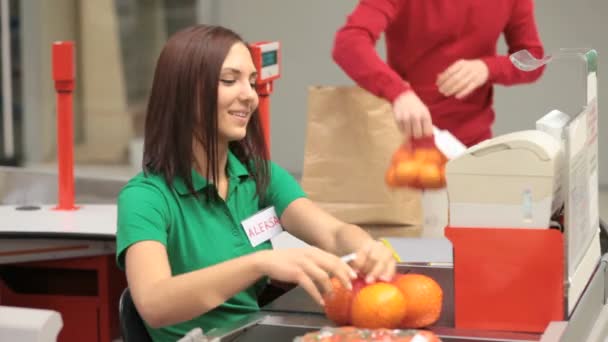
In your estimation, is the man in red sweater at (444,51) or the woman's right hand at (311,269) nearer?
the woman's right hand at (311,269)

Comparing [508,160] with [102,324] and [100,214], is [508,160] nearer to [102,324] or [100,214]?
[102,324]

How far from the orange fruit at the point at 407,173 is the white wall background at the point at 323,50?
12.1 ft

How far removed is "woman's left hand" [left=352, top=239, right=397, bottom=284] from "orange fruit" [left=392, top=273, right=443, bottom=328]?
0.02 metres

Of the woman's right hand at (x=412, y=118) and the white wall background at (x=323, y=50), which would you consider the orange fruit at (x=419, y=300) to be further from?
the white wall background at (x=323, y=50)

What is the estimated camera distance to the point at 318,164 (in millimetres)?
3551

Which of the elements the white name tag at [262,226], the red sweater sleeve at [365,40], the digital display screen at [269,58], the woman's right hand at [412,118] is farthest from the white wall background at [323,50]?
the white name tag at [262,226]

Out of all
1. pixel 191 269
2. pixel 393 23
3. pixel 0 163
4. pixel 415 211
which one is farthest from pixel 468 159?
pixel 0 163

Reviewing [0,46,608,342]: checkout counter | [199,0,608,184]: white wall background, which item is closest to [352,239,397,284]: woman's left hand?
[0,46,608,342]: checkout counter

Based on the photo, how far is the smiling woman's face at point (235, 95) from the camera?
6.57ft

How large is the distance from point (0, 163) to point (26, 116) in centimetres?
36

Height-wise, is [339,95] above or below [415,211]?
above

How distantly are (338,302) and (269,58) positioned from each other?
192 cm

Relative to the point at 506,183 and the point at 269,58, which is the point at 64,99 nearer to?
the point at 269,58

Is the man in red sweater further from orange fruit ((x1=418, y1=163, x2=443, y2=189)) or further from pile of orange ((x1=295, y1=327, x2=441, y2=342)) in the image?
pile of orange ((x1=295, y1=327, x2=441, y2=342))
